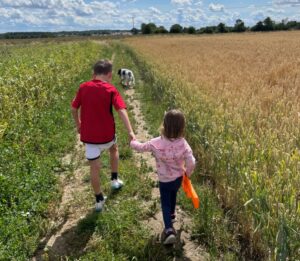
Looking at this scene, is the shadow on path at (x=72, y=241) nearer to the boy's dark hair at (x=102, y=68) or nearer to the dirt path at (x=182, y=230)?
the dirt path at (x=182, y=230)

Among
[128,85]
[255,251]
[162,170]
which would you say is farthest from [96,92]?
[128,85]

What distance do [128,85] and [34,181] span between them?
10636mm

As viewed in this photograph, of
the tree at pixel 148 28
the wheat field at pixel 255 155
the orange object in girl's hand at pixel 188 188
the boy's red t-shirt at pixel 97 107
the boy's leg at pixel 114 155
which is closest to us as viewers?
the wheat field at pixel 255 155

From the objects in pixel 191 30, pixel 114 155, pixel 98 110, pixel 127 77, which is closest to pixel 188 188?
pixel 98 110

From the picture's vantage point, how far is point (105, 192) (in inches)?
210

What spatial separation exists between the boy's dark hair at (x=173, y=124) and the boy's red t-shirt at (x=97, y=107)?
0.86m

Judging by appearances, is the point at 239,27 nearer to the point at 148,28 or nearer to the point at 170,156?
the point at 148,28

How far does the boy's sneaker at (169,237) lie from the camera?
12.7ft

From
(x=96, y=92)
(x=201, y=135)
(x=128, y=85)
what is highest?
(x=96, y=92)

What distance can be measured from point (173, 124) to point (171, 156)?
1.19 ft

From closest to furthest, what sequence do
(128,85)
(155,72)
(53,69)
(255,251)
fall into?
1. (255,251)
2. (53,69)
3. (155,72)
4. (128,85)

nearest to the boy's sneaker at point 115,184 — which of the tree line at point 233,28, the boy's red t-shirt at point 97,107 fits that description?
the boy's red t-shirt at point 97,107

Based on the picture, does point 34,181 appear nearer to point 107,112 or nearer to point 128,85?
point 107,112

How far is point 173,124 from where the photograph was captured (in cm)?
363
